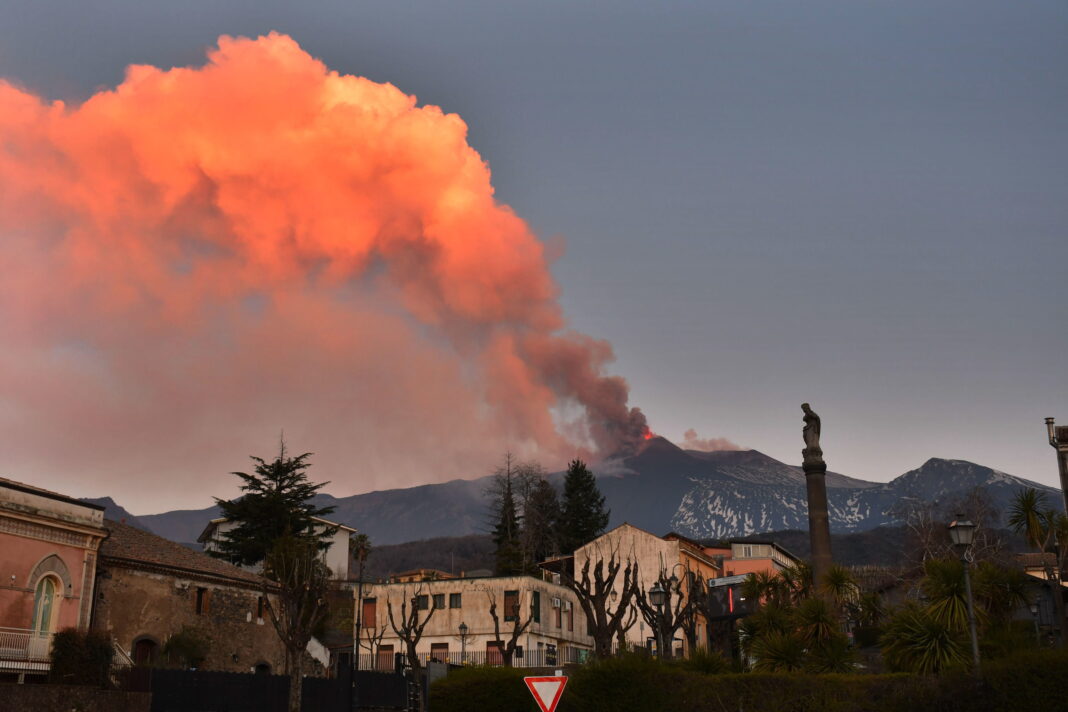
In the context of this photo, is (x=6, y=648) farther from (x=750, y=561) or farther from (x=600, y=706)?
(x=750, y=561)

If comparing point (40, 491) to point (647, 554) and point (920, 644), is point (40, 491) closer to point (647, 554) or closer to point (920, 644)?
point (920, 644)

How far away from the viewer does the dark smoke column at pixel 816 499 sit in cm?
4206

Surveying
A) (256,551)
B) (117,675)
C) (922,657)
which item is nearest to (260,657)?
(117,675)

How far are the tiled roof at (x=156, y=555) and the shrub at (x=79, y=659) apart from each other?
204 inches

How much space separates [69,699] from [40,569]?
7.24 meters

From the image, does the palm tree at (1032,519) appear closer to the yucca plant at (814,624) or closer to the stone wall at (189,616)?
the yucca plant at (814,624)

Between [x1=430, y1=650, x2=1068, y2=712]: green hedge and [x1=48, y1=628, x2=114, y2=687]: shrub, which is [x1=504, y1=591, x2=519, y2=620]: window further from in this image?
[x1=430, y1=650, x2=1068, y2=712]: green hedge

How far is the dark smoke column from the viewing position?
42062mm

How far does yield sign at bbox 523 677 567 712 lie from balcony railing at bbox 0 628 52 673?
2434cm

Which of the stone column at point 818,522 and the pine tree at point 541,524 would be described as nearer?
the stone column at point 818,522

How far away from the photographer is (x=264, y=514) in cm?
6350

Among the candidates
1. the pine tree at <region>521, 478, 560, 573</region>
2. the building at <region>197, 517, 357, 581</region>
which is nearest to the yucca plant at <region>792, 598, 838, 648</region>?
the building at <region>197, 517, 357, 581</region>

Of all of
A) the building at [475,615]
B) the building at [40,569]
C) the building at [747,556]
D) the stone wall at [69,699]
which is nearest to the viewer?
the stone wall at [69,699]

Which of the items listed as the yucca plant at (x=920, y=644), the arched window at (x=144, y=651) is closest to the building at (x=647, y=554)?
the arched window at (x=144, y=651)
